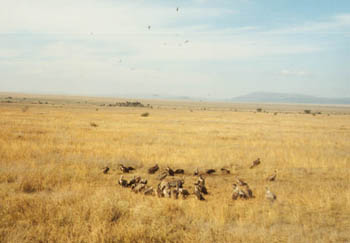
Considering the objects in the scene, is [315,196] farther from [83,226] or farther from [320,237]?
[83,226]

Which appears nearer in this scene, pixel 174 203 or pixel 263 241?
pixel 263 241

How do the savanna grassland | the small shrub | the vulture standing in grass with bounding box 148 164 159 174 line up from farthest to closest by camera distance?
the vulture standing in grass with bounding box 148 164 159 174 → the small shrub → the savanna grassland

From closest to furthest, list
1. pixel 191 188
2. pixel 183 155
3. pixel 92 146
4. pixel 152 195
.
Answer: pixel 152 195 < pixel 191 188 < pixel 183 155 < pixel 92 146

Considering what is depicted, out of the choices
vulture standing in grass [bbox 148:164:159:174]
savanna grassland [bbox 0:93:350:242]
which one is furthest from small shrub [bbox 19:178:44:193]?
vulture standing in grass [bbox 148:164:159:174]

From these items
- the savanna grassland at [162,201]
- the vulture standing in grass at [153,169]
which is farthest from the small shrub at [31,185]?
the vulture standing in grass at [153,169]

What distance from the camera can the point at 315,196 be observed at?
29.5 ft

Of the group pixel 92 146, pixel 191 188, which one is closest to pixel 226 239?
pixel 191 188

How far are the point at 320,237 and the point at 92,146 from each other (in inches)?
525

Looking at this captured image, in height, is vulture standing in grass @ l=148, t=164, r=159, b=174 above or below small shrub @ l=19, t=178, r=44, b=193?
below

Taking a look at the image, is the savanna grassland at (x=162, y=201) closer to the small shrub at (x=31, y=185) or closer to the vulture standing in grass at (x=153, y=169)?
the small shrub at (x=31, y=185)

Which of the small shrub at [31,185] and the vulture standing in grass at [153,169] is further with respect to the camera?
the vulture standing in grass at [153,169]

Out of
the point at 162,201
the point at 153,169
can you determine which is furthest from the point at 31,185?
the point at 153,169

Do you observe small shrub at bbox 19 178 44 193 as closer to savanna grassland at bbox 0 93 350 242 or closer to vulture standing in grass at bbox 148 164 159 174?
savanna grassland at bbox 0 93 350 242

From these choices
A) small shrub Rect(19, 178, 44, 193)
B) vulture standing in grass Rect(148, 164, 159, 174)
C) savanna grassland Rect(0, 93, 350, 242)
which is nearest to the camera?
savanna grassland Rect(0, 93, 350, 242)
